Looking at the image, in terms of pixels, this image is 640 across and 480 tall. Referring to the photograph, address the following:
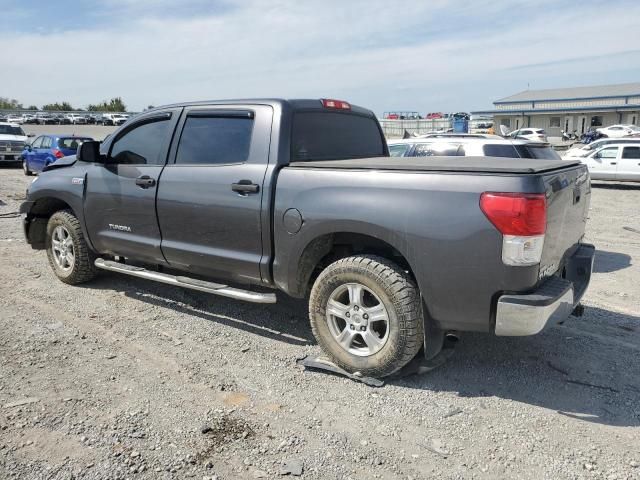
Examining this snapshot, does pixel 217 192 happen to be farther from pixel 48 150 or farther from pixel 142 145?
pixel 48 150

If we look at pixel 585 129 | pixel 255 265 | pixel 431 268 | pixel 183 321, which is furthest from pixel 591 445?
pixel 585 129

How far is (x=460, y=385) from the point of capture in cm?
386

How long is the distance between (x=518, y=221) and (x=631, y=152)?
54.4 feet

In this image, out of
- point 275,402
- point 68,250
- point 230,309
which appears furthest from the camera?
point 68,250

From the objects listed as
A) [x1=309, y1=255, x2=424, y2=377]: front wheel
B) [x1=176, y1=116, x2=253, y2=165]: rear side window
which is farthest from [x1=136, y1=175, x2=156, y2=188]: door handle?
[x1=309, y1=255, x2=424, y2=377]: front wheel

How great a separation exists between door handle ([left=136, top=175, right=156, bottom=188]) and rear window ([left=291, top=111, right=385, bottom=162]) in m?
1.42

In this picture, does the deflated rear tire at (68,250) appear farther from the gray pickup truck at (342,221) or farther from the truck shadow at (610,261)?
the truck shadow at (610,261)

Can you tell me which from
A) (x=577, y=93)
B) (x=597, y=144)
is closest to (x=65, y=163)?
(x=597, y=144)

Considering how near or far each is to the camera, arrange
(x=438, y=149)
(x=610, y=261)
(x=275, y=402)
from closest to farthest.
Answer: (x=275, y=402) → (x=610, y=261) → (x=438, y=149)

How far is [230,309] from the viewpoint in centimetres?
536

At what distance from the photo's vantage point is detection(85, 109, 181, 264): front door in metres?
5.00

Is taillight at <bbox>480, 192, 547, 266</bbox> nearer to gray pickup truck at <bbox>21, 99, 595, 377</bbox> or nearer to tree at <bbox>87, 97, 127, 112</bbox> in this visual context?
gray pickup truck at <bbox>21, 99, 595, 377</bbox>

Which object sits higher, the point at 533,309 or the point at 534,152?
the point at 534,152

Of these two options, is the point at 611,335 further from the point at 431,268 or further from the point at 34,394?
the point at 34,394
